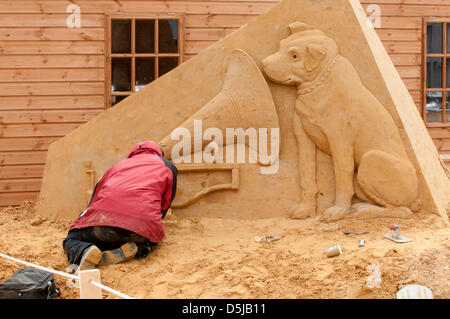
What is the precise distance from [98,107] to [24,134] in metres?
1.02

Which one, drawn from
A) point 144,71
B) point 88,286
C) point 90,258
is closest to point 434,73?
point 144,71

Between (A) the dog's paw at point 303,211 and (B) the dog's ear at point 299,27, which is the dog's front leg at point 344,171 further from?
(B) the dog's ear at point 299,27

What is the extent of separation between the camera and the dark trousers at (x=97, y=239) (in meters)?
2.91

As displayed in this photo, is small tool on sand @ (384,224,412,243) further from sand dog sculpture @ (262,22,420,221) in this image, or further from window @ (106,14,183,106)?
window @ (106,14,183,106)

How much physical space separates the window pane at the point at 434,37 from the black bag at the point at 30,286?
18.6 ft

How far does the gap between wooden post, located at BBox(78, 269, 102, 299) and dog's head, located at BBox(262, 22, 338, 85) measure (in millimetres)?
2370

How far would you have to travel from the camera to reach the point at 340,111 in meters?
3.68

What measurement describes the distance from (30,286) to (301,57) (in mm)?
2757

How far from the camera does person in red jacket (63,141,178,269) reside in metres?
2.91

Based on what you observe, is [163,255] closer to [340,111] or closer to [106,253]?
[106,253]

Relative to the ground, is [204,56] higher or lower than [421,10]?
lower

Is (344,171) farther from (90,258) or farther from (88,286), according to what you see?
(88,286)

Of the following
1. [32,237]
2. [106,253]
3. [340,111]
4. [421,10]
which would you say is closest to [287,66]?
[340,111]

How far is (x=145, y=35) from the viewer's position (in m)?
5.60
